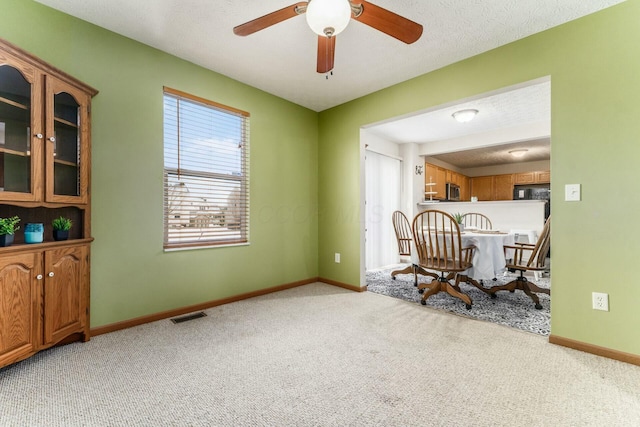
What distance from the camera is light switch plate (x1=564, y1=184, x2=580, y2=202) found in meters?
2.10

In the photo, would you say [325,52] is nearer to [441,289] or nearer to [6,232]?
[6,232]

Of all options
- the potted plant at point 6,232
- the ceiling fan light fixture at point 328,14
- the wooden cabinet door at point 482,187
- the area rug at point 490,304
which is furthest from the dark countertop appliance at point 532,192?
the potted plant at point 6,232

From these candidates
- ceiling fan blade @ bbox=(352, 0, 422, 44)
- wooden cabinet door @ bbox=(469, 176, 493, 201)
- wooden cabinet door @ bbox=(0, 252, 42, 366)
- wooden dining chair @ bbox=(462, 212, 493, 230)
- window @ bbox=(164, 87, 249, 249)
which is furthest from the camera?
wooden cabinet door @ bbox=(469, 176, 493, 201)

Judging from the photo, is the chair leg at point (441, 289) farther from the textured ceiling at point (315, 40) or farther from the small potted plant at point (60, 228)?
the small potted plant at point (60, 228)

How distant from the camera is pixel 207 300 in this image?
2930 millimetres

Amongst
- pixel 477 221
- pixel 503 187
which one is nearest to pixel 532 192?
pixel 503 187

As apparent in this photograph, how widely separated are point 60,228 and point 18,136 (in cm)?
64

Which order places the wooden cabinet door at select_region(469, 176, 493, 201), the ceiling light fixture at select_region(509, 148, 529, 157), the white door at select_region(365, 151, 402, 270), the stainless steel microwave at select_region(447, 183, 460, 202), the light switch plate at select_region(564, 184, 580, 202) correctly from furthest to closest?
the wooden cabinet door at select_region(469, 176, 493, 201) → the stainless steel microwave at select_region(447, 183, 460, 202) → the ceiling light fixture at select_region(509, 148, 529, 157) → the white door at select_region(365, 151, 402, 270) → the light switch plate at select_region(564, 184, 580, 202)

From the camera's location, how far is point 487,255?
10.2 ft

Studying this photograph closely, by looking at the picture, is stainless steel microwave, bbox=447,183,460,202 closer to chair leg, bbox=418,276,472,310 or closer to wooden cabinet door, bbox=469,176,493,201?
wooden cabinet door, bbox=469,176,493,201

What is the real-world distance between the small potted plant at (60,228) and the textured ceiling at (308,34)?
1573mm

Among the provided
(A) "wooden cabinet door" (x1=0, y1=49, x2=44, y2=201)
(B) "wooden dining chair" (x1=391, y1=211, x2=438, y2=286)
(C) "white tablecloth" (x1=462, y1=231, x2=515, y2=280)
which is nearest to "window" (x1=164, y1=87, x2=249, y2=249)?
(A) "wooden cabinet door" (x1=0, y1=49, x2=44, y2=201)

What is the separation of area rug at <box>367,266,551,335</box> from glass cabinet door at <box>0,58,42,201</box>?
11.1 feet

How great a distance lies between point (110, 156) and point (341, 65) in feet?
7.37
